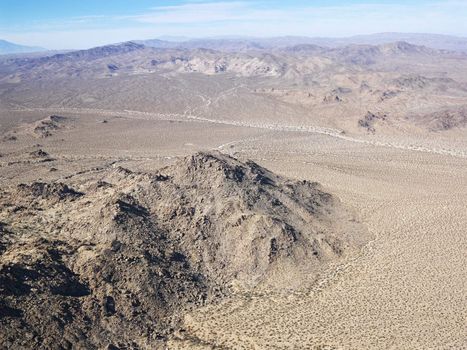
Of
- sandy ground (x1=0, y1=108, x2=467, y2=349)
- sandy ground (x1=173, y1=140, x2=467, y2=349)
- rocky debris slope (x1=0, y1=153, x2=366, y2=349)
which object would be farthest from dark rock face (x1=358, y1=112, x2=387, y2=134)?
rocky debris slope (x1=0, y1=153, x2=366, y2=349)

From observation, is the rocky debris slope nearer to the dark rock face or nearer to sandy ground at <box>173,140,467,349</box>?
sandy ground at <box>173,140,467,349</box>

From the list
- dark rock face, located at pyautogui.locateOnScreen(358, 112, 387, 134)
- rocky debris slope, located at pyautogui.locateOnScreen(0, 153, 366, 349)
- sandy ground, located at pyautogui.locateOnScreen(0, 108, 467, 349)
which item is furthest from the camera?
dark rock face, located at pyautogui.locateOnScreen(358, 112, 387, 134)

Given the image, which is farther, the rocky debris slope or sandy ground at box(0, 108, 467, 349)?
sandy ground at box(0, 108, 467, 349)

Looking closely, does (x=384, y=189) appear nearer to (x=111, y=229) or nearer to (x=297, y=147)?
(x=297, y=147)

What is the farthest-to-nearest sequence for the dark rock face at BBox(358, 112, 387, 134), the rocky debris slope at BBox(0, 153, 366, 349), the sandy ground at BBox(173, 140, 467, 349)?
the dark rock face at BBox(358, 112, 387, 134) < the sandy ground at BBox(173, 140, 467, 349) < the rocky debris slope at BBox(0, 153, 366, 349)

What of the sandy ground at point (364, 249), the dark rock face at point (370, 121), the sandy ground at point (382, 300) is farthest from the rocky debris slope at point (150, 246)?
the dark rock face at point (370, 121)

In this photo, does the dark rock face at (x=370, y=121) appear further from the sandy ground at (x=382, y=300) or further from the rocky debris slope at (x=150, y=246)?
the rocky debris slope at (x=150, y=246)

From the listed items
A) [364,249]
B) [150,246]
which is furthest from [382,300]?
[150,246]

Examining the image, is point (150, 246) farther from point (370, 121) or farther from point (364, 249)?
point (370, 121)
